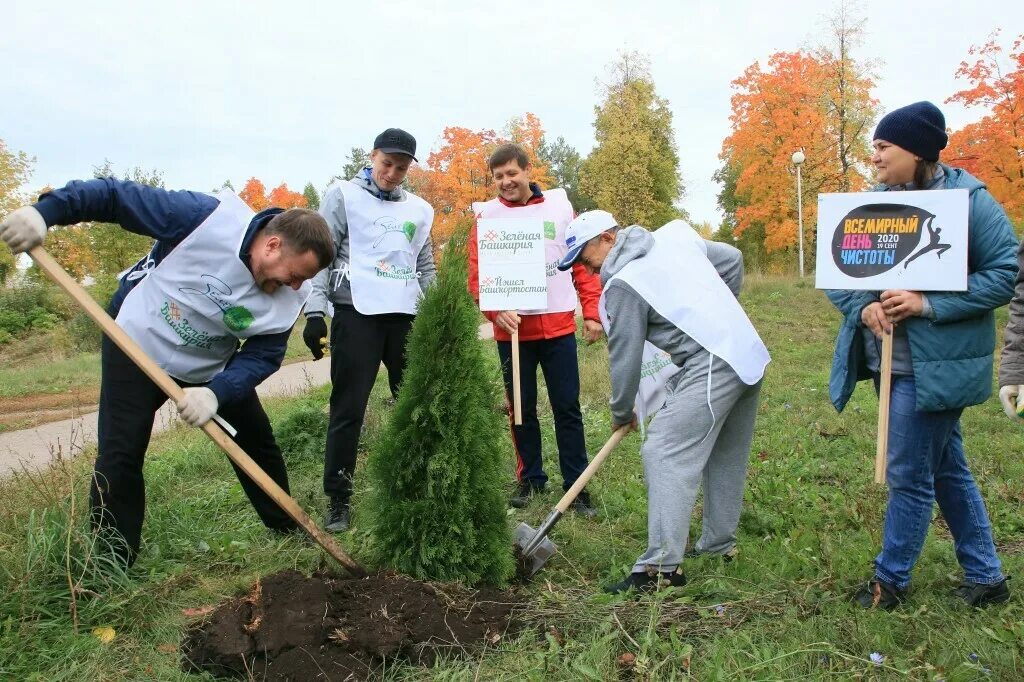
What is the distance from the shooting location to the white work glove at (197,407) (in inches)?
119

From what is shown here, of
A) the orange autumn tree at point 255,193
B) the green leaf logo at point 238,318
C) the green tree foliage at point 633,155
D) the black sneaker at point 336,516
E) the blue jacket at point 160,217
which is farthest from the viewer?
the orange autumn tree at point 255,193

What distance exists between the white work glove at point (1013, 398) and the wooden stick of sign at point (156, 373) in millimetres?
2754

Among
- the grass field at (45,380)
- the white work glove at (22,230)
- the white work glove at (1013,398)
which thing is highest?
the white work glove at (22,230)

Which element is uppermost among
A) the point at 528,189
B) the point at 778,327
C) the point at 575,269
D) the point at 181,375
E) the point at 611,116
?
the point at 611,116

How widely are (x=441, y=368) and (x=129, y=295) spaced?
1.51m

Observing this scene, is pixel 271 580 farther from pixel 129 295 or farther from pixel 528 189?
pixel 528 189

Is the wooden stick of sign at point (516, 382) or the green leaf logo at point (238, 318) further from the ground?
the green leaf logo at point (238, 318)

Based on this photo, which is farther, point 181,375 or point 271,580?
point 181,375

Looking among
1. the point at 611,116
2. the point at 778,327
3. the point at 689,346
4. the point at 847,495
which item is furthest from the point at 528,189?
the point at 611,116

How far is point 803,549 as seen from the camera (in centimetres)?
373

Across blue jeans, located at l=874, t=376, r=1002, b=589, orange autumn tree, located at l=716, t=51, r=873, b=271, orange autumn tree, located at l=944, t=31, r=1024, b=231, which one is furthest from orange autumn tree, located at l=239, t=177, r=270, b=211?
blue jeans, located at l=874, t=376, r=1002, b=589

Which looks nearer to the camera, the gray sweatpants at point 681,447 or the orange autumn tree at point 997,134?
the gray sweatpants at point 681,447

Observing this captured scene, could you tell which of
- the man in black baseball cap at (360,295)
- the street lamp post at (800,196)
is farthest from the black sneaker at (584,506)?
the street lamp post at (800,196)

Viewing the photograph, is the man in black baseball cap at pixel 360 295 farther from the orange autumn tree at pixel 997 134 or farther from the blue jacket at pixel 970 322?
the orange autumn tree at pixel 997 134
